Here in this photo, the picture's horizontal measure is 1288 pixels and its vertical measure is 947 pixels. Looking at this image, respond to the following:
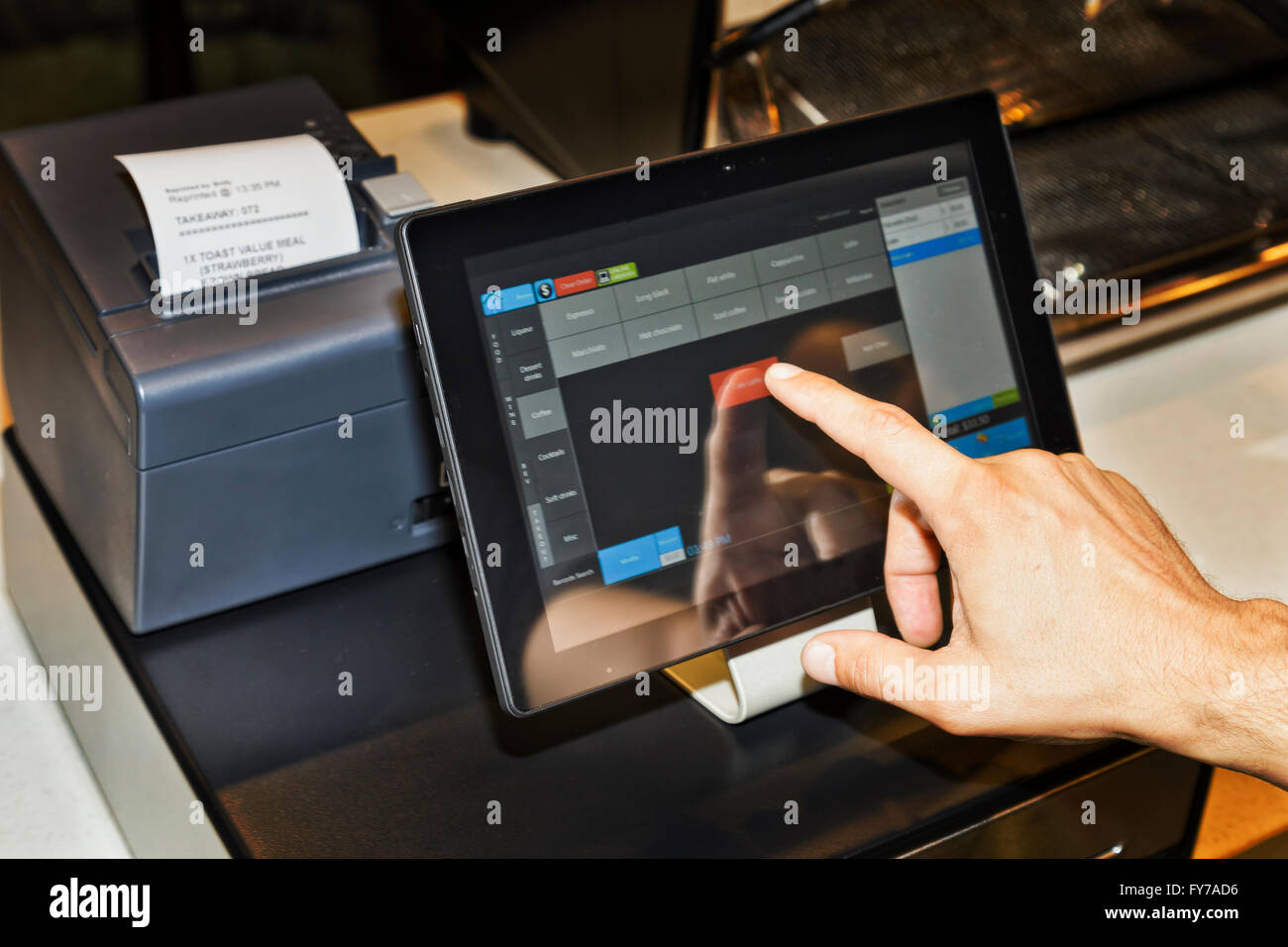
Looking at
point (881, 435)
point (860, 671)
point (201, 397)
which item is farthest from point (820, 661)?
point (201, 397)

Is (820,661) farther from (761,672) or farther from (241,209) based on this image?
(241,209)

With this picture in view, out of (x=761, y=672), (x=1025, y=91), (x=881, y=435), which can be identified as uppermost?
(x=1025, y=91)

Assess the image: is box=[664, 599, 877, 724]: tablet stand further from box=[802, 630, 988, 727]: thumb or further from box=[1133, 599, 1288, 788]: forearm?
box=[1133, 599, 1288, 788]: forearm

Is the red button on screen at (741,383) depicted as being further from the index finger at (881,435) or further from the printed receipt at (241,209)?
the printed receipt at (241,209)

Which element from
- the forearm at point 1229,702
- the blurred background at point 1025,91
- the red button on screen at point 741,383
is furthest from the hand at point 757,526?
the blurred background at point 1025,91

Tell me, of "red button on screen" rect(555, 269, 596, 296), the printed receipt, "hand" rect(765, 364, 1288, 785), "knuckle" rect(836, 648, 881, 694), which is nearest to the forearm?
"hand" rect(765, 364, 1288, 785)

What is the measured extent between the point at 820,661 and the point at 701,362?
168 millimetres

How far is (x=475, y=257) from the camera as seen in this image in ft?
1.86

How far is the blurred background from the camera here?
114 centimetres

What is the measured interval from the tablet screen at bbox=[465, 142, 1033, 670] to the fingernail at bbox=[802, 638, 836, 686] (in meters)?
0.02

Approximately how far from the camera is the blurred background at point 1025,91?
114cm

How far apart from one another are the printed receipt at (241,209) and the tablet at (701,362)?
0.54 ft

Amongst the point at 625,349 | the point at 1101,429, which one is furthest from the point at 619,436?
the point at 1101,429

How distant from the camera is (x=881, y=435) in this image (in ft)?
1.93
